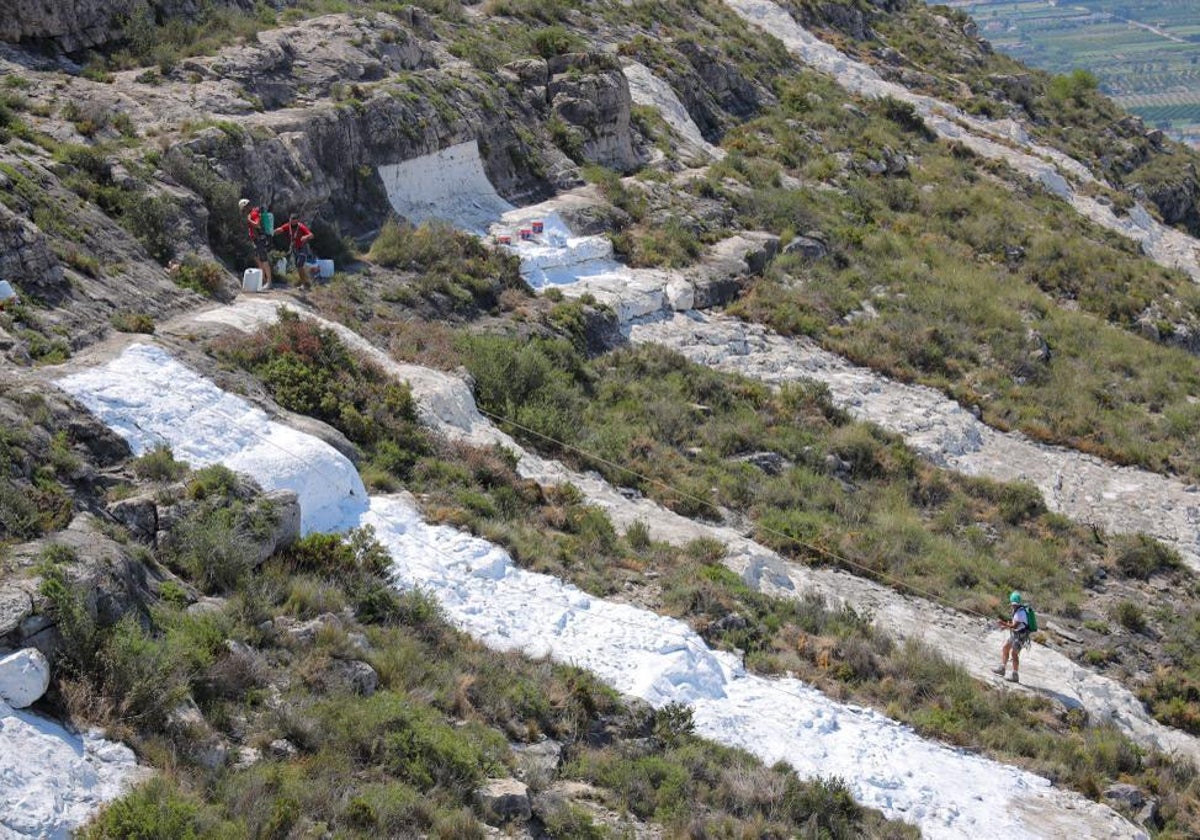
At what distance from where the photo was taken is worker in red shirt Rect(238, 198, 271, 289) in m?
18.4

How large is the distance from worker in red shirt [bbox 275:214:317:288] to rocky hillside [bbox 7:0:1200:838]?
38 cm

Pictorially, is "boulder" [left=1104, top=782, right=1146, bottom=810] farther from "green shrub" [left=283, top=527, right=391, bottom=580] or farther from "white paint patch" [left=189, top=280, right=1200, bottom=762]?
"green shrub" [left=283, top=527, right=391, bottom=580]

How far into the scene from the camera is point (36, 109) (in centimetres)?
1880

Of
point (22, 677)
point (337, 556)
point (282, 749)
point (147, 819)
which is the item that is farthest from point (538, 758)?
point (22, 677)

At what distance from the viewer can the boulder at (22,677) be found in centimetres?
797

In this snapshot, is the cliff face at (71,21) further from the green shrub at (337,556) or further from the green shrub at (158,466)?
the green shrub at (337,556)

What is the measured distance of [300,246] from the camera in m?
19.2

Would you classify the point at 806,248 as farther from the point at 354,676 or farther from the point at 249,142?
the point at 354,676

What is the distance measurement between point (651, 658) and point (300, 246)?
10.0 metres

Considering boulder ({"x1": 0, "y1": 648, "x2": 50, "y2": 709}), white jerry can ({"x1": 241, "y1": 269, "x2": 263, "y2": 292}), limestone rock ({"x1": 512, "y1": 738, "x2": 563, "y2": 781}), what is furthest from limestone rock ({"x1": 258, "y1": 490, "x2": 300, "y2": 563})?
white jerry can ({"x1": 241, "y1": 269, "x2": 263, "y2": 292})

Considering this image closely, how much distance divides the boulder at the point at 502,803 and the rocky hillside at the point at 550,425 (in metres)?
0.04

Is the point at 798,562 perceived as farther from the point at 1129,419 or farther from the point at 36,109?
the point at 36,109

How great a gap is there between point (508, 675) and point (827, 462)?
9.83 metres

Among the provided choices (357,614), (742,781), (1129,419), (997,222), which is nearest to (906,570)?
(742,781)
